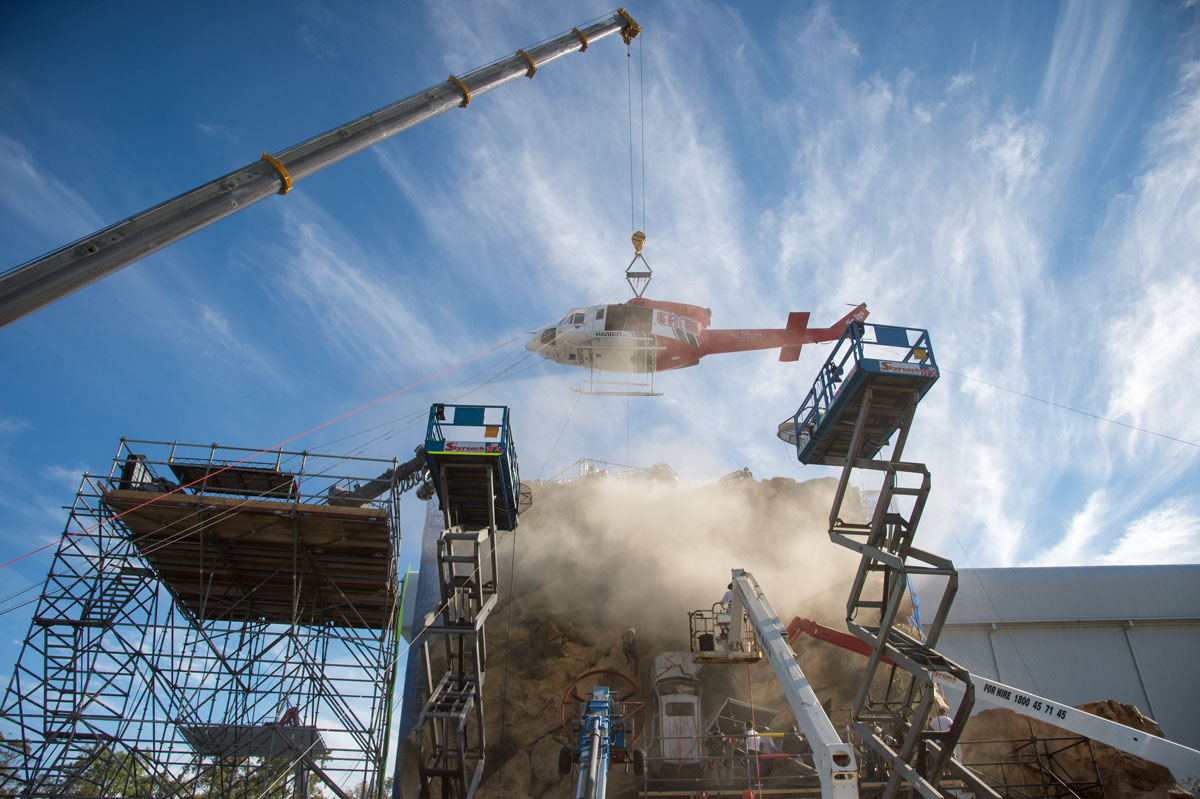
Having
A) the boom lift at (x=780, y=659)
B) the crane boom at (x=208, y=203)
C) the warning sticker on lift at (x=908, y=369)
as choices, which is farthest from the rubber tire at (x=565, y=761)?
the crane boom at (x=208, y=203)

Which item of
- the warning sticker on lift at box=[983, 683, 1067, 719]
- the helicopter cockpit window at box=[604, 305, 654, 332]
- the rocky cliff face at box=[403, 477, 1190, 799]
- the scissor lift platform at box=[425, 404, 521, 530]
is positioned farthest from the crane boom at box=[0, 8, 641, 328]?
the warning sticker on lift at box=[983, 683, 1067, 719]

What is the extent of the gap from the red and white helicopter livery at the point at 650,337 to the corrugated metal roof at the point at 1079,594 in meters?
13.2

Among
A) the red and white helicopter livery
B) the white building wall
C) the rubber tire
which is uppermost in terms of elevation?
the red and white helicopter livery

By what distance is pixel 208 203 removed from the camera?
9984mm

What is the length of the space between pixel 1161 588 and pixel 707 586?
19799 mm

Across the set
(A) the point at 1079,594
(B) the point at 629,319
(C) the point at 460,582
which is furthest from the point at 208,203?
(A) the point at 1079,594

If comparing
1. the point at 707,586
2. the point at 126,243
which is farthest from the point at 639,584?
the point at 126,243

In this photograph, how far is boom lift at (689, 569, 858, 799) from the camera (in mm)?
10039

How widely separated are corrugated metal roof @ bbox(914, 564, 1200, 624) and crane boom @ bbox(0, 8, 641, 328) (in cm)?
2810

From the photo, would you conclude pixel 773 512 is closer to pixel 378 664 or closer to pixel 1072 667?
pixel 1072 667

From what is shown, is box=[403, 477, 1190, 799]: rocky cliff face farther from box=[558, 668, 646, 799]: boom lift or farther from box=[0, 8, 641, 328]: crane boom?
box=[0, 8, 641, 328]: crane boom

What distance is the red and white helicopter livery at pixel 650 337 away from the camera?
3152cm

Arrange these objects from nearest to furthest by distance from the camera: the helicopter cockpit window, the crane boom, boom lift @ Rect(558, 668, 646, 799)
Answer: the crane boom → boom lift @ Rect(558, 668, 646, 799) → the helicopter cockpit window

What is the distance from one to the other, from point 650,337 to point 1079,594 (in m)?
21.9
